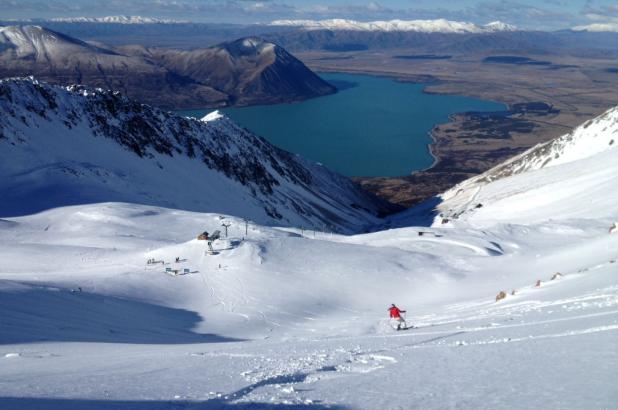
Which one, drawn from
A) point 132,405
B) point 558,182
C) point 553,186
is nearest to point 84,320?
point 132,405

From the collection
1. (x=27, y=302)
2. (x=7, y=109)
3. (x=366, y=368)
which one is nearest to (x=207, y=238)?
(x=27, y=302)

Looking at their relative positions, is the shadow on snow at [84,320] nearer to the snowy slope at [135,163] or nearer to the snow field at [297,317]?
the snow field at [297,317]

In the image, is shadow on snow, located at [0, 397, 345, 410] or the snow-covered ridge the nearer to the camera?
shadow on snow, located at [0, 397, 345, 410]

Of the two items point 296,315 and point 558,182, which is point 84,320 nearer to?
point 296,315

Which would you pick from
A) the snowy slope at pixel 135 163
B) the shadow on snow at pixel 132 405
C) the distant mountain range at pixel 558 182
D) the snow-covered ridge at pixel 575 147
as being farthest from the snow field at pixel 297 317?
the snow-covered ridge at pixel 575 147

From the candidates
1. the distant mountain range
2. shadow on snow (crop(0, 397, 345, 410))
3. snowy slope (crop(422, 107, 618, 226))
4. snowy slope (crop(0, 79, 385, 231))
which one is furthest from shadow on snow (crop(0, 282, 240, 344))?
the distant mountain range

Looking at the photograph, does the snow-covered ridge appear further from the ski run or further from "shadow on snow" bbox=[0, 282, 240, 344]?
"shadow on snow" bbox=[0, 282, 240, 344]
